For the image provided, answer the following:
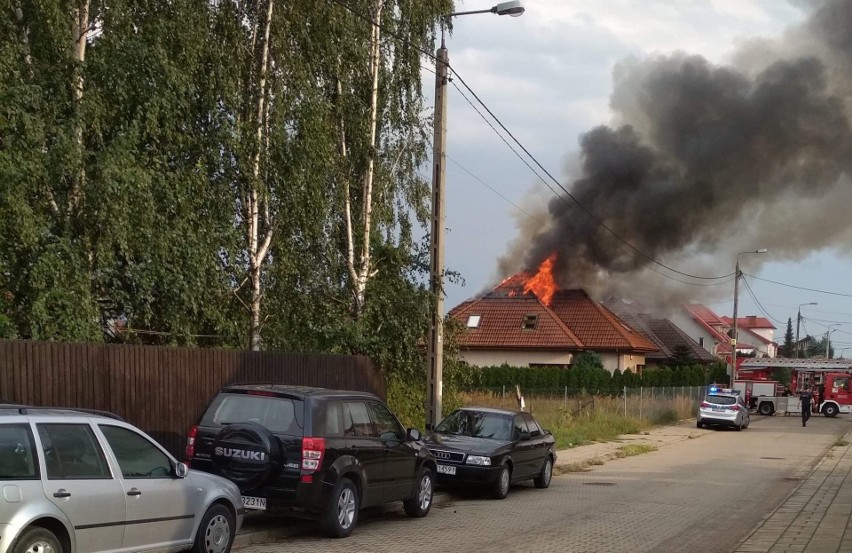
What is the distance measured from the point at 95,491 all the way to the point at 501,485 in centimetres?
864

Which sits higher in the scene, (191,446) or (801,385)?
(191,446)

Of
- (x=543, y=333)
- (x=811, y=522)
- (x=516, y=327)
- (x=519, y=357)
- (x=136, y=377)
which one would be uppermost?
(x=516, y=327)

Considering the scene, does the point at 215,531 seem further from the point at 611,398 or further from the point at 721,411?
the point at 721,411

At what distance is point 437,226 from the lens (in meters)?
17.0

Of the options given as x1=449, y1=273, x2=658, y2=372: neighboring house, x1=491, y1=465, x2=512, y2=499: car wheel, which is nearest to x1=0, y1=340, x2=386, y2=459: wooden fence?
x1=491, y1=465, x2=512, y2=499: car wheel

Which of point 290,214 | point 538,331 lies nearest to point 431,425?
point 290,214

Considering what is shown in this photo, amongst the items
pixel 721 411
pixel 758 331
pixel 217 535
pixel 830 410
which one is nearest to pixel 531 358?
pixel 721 411

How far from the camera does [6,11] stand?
15.2 m

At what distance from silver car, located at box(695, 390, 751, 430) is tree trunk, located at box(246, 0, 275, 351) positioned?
75.4ft

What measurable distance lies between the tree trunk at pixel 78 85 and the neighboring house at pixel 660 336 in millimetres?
49662

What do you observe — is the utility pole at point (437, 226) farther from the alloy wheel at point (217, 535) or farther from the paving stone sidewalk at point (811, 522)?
the alloy wheel at point (217, 535)

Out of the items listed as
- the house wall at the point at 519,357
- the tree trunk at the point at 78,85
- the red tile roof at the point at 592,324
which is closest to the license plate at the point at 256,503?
the tree trunk at the point at 78,85

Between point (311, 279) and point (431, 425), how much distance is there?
6121 mm

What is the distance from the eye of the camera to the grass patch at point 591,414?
28.3 meters
